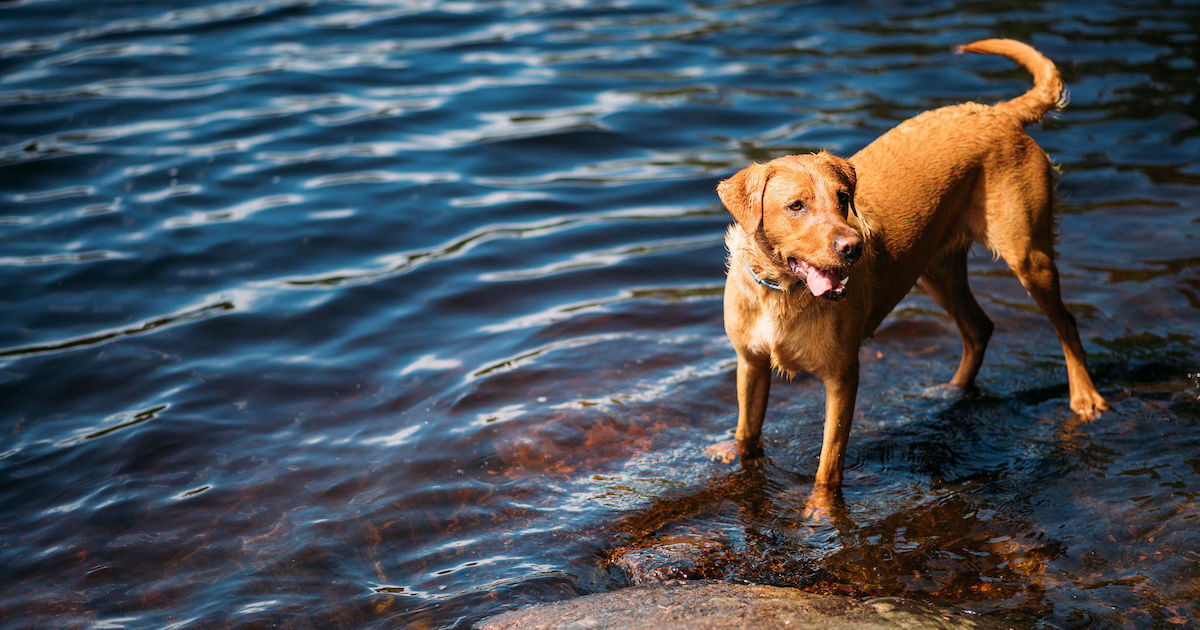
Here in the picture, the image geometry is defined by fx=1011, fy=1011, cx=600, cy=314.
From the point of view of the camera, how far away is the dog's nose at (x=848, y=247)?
4.48 metres

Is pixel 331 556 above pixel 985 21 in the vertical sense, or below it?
below

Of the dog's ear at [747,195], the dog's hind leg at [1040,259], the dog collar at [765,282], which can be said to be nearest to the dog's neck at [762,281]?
the dog collar at [765,282]

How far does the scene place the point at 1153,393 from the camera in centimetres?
661

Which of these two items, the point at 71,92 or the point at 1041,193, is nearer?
the point at 1041,193

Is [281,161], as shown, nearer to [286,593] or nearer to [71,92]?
[71,92]

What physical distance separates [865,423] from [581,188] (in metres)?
5.54

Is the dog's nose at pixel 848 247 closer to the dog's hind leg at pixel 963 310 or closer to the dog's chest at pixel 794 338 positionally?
the dog's chest at pixel 794 338

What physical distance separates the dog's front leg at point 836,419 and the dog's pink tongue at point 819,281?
78cm

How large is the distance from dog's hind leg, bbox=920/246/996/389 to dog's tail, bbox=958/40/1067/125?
0.99m

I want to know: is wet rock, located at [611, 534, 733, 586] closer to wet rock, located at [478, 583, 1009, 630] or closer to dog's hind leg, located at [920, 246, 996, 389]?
wet rock, located at [478, 583, 1009, 630]

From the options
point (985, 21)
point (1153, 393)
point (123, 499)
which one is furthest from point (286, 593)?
point (985, 21)

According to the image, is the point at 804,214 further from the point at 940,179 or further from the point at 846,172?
the point at 940,179

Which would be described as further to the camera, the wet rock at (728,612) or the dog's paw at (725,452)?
the dog's paw at (725,452)

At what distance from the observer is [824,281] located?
468 centimetres
